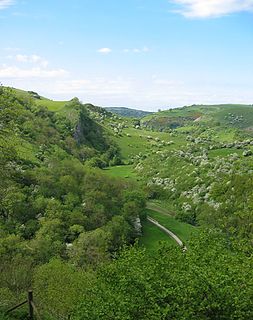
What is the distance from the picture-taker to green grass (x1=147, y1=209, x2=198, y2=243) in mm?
104781

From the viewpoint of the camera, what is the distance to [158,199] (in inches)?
5561

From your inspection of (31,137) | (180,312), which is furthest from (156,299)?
(31,137)

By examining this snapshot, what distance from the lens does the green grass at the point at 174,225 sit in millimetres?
104781

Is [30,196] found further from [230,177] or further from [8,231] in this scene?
[230,177]

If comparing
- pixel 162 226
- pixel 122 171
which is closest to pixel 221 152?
pixel 122 171

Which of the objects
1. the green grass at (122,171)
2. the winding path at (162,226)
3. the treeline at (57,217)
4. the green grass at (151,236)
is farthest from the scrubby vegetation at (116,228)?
the winding path at (162,226)

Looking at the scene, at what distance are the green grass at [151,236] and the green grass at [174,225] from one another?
13.0ft

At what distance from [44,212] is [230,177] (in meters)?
58.6

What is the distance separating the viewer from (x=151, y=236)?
10156 cm

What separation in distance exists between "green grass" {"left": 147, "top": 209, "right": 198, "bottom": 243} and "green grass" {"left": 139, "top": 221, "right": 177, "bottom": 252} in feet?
13.0

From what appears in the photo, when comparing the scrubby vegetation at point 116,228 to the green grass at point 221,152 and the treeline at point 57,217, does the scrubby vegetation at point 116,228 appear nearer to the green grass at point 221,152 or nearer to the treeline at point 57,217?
the treeline at point 57,217

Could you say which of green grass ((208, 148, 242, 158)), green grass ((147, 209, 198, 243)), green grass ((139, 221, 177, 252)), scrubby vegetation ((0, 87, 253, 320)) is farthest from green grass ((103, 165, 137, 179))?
green grass ((139, 221, 177, 252))

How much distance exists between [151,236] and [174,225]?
500 inches

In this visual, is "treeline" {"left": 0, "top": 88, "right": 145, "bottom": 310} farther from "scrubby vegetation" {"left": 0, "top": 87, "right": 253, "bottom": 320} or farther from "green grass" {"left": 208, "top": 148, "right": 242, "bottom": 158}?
"green grass" {"left": 208, "top": 148, "right": 242, "bottom": 158}
